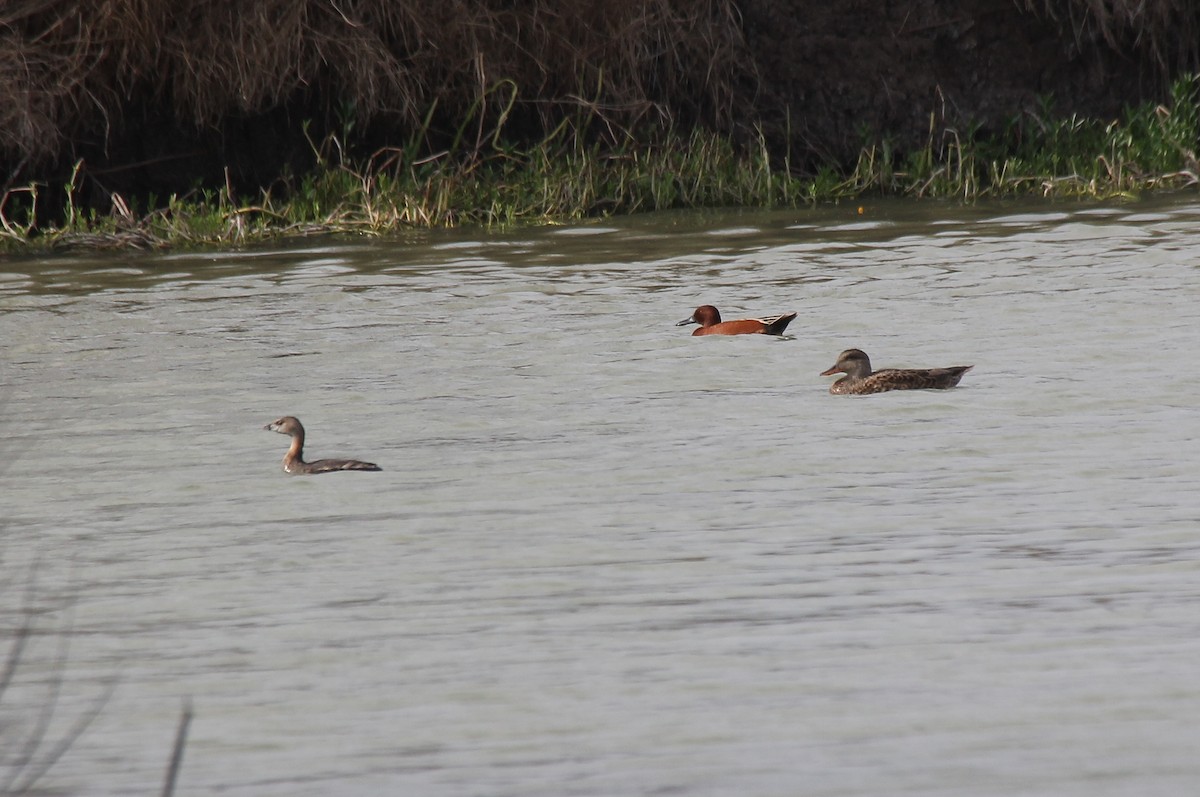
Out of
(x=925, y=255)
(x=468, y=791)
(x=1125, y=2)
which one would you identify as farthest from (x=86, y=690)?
(x=1125, y=2)

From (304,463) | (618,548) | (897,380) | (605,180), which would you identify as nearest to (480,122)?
(605,180)

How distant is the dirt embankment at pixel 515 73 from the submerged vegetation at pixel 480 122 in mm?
32

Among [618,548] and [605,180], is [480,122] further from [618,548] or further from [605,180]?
[618,548]

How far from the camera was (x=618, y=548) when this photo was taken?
6.73m

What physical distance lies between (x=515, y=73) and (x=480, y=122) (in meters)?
0.82

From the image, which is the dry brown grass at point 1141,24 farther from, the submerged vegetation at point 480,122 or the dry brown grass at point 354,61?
the dry brown grass at point 354,61

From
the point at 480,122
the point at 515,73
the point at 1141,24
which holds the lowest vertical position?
the point at 480,122

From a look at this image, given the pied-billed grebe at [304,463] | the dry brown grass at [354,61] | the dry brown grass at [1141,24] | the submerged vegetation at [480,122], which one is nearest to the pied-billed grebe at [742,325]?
the pied-billed grebe at [304,463]

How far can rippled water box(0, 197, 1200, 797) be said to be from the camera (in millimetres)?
4859

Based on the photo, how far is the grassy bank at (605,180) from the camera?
1839cm

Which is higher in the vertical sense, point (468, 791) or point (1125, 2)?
point (1125, 2)

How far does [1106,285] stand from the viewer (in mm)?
12969

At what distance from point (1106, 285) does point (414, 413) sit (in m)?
5.45

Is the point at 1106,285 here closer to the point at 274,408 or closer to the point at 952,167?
the point at 274,408
